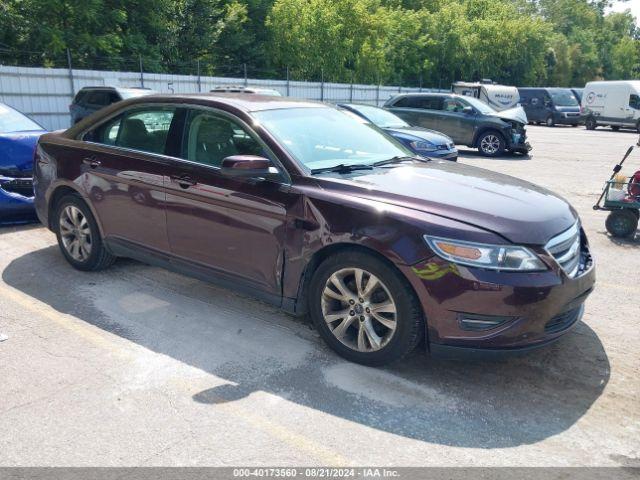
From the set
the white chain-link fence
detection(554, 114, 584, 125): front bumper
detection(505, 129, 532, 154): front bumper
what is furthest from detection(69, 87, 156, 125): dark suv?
detection(554, 114, 584, 125): front bumper

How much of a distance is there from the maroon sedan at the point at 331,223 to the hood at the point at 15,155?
1.93 metres

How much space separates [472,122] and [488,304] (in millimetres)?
13308

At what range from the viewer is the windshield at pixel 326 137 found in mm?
4074

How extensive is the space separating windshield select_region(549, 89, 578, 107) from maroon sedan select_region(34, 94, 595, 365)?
29.1 meters

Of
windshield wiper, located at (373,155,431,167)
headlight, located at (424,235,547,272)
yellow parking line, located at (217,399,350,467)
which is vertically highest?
windshield wiper, located at (373,155,431,167)

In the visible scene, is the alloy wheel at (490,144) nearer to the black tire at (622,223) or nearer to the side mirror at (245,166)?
the black tire at (622,223)

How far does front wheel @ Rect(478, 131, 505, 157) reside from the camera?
15477 millimetres

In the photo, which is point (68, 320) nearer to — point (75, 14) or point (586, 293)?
point (586, 293)

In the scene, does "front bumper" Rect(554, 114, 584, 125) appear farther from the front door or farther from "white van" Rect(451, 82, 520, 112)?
the front door

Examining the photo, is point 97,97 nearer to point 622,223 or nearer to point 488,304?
point 622,223

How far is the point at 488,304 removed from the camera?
10.5 feet

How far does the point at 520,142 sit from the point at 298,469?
47.5ft

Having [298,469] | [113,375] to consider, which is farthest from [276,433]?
[113,375]

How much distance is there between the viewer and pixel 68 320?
14.1ft
